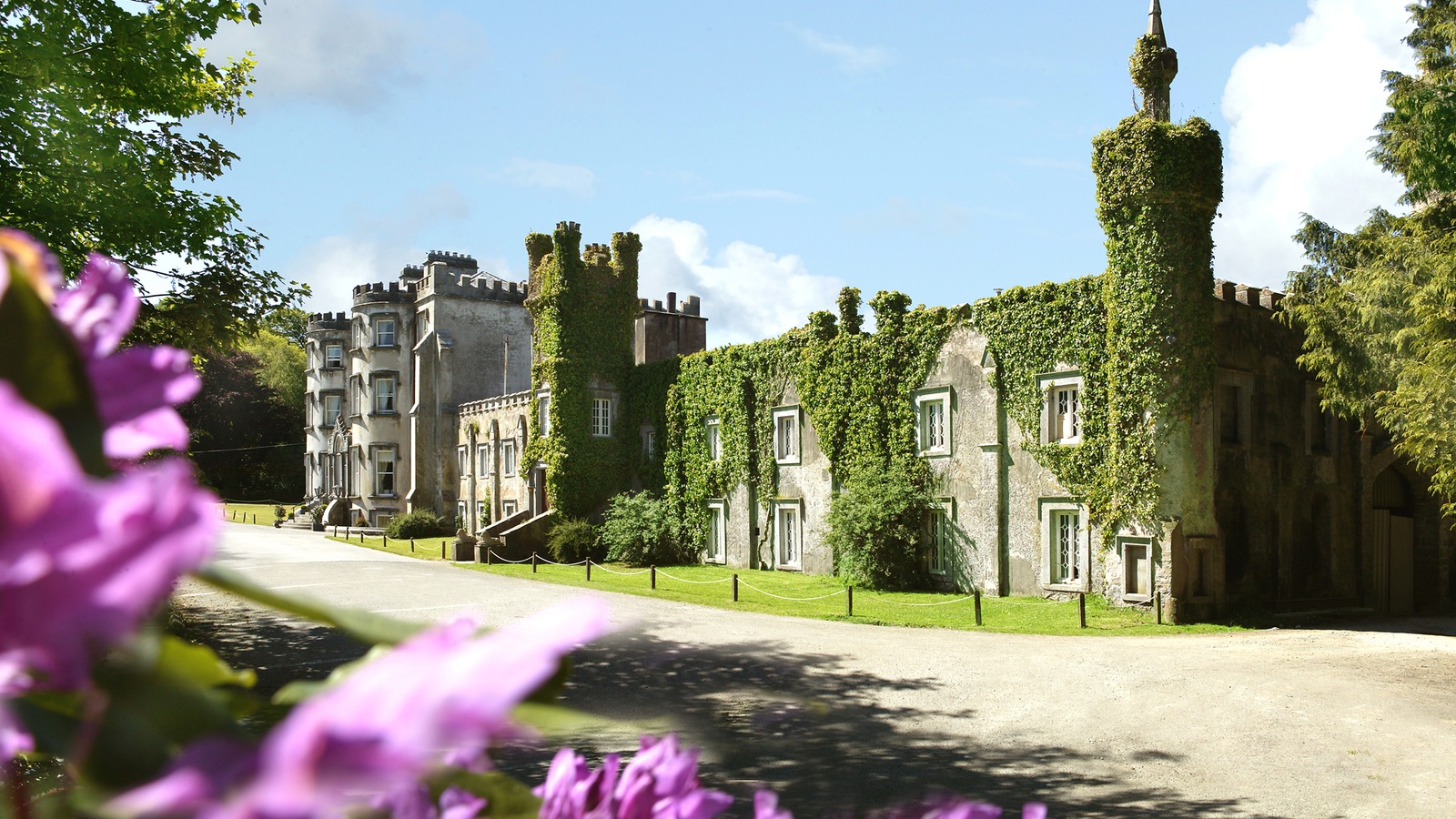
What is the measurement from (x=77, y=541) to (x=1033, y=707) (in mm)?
12738

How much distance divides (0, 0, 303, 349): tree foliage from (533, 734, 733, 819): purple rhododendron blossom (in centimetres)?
1084

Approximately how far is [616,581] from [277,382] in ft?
155

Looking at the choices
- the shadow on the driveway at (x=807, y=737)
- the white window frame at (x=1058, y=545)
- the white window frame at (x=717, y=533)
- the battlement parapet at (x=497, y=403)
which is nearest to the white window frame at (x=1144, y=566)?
the white window frame at (x=1058, y=545)

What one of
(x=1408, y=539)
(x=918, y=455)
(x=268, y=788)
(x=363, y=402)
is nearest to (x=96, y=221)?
(x=268, y=788)

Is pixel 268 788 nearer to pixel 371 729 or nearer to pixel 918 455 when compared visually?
pixel 371 729

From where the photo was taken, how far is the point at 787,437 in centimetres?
2830

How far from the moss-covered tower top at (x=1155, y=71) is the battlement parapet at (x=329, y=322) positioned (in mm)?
41314

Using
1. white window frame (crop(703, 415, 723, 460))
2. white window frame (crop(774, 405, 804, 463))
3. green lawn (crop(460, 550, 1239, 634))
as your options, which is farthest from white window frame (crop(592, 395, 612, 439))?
white window frame (crop(774, 405, 804, 463))

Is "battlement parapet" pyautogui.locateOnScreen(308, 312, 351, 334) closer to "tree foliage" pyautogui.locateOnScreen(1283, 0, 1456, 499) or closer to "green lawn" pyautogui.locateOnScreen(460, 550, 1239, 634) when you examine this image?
"green lawn" pyautogui.locateOnScreen(460, 550, 1239, 634)

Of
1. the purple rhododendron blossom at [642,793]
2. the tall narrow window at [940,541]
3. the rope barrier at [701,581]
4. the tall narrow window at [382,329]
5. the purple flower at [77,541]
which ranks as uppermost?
the tall narrow window at [382,329]

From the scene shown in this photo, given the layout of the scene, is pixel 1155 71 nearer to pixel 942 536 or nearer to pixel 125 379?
→ pixel 942 536

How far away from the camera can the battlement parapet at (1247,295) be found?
816 inches

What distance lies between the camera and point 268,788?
26 centimetres

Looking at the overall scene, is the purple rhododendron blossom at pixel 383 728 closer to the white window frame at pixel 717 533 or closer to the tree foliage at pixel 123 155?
the tree foliage at pixel 123 155
